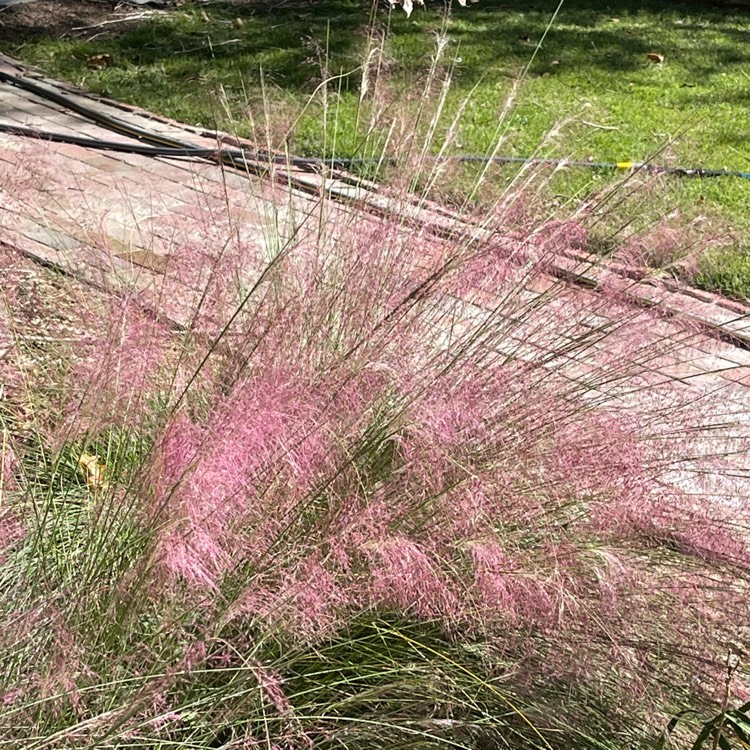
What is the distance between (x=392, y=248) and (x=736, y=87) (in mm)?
5618

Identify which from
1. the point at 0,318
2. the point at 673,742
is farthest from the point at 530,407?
the point at 0,318

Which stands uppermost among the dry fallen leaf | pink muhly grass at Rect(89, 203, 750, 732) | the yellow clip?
pink muhly grass at Rect(89, 203, 750, 732)

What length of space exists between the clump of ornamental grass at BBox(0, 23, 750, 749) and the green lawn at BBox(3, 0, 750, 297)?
2.45 meters

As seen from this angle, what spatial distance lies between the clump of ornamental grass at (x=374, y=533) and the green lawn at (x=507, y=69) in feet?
8.04

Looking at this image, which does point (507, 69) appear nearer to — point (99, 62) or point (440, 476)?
point (99, 62)

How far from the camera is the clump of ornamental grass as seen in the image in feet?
5.09

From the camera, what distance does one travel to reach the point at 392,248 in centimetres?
222

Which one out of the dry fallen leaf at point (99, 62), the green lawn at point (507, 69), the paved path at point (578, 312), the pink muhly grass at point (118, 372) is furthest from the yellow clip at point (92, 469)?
the dry fallen leaf at point (99, 62)

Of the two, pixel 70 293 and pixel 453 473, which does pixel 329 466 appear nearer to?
pixel 453 473

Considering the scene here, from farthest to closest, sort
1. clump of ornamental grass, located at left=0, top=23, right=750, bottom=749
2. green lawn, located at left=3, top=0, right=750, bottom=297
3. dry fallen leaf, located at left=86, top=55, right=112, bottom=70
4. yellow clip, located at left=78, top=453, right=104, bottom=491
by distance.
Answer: dry fallen leaf, located at left=86, top=55, right=112, bottom=70, green lawn, located at left=3, top=0, right=750, bottom=297, yellow clip, located at left=78, top=453, right=104, bottom=491, clump of ornamental grass, located at left=0, top=23, right=750, bottom=749

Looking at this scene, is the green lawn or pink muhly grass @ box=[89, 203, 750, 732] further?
the green lawn

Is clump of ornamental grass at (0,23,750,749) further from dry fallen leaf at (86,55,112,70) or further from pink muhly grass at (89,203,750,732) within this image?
dry fallen leaf at (86,55,112,70)

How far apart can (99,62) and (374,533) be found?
6076 mm

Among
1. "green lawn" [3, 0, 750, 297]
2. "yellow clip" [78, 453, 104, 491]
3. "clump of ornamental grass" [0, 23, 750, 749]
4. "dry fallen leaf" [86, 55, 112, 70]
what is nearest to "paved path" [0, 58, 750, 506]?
"clump of ornamental grass" [0, 23, 750, 749]
